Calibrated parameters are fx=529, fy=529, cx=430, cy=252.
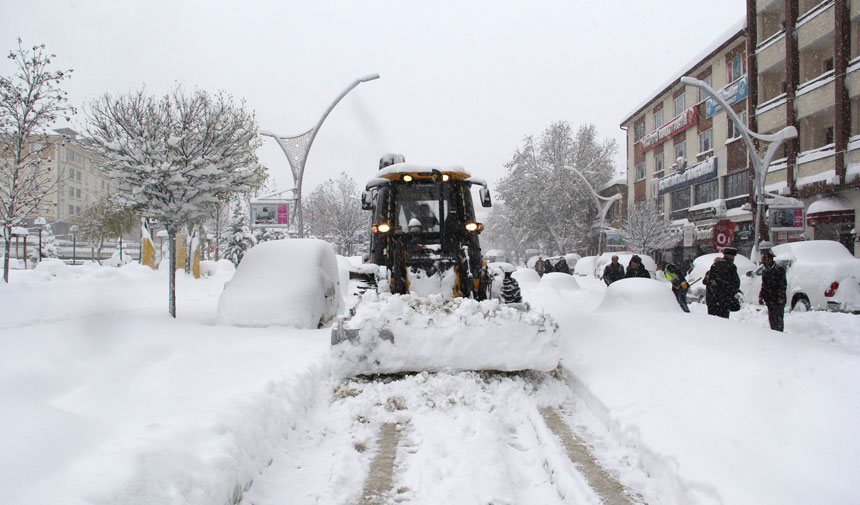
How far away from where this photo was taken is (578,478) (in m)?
3.41

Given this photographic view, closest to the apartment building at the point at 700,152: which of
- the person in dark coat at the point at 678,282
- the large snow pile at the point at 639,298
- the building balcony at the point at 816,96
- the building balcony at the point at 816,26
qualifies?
the building balcony at the point at 816,26

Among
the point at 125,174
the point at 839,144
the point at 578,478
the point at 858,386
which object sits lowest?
the point at 578,478

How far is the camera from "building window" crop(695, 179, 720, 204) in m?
27.5

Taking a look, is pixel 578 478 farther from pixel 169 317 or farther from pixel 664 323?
pixel 169 317

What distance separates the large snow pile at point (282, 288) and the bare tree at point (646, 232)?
21951mm

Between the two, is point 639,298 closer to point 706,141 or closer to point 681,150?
point 706,141

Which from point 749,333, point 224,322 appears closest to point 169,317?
point 224,322

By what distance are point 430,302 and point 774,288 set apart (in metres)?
5.50

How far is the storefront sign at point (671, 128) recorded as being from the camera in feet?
97.6

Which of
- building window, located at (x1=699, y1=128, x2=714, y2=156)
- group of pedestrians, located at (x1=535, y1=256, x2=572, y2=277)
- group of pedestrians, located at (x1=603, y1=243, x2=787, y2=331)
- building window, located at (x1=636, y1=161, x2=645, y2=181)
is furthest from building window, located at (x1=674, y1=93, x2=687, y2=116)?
group of pedestrians, located at (x1=603, y1=243, x2=787, y2=331)

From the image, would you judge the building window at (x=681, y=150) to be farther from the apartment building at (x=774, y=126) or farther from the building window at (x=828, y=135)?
the building window at (x=828, y=135)

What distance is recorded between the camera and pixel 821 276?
436 inches

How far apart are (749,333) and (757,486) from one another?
322 centimetres

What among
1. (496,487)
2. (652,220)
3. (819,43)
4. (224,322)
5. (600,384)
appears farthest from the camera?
(652,220)
